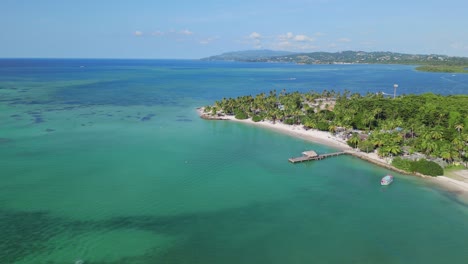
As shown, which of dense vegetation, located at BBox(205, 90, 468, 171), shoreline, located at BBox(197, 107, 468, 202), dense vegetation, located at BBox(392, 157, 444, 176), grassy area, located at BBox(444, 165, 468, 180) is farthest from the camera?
dense vegetation, located at BBox(205, 90, 468, 171)

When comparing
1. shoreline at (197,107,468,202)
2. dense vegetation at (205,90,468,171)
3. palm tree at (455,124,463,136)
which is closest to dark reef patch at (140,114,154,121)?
shoreline at (197,107,468,202)

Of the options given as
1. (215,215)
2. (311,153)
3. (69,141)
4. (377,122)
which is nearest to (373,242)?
(215,215)

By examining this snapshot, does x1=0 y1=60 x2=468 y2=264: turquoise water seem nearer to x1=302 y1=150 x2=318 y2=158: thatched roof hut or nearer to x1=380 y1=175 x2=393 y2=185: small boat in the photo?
x1=380 y1=175 x2=393 y2=185: small boat

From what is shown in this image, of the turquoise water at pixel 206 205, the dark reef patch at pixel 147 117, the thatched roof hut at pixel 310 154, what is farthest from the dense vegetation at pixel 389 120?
the dark reef patch at pixel 147 117

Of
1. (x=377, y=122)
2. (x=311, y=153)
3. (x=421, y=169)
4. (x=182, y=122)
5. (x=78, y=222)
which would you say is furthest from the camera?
(x=182, y=122)

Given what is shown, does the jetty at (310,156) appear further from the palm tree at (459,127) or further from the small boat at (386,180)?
the palm tree at (459,127)

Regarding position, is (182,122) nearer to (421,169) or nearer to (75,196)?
(75,196)
